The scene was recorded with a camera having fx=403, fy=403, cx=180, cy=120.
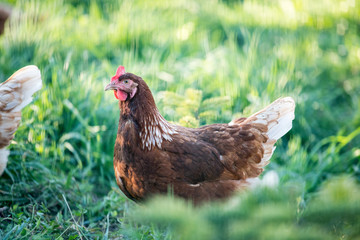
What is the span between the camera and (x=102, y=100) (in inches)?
154

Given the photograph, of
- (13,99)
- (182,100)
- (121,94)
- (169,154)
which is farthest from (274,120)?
(13,99)

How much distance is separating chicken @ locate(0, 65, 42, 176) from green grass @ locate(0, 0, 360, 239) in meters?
0.38

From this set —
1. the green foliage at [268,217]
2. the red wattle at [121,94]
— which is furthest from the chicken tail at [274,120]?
the green foliage at [268,217]

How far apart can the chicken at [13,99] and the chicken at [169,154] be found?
76 centimetres

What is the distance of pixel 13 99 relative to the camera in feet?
9.50

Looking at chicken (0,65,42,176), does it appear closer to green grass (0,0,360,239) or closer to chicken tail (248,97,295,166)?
green grass (0,0,360,239)

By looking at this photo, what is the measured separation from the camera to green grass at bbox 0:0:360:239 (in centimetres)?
124

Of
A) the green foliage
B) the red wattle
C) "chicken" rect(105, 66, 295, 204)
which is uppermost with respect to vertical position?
the green foliage

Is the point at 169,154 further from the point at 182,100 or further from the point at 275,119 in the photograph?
the point at 275,119


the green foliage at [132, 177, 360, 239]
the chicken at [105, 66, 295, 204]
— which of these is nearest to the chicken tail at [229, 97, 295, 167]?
the chicken at [105, 66, 295, 204]

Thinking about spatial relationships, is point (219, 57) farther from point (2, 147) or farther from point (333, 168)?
point (2, 147)

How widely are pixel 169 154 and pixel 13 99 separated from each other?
1221mm

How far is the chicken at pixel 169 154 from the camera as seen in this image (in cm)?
254

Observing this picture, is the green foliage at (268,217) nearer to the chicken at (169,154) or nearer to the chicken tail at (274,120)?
the chicken at (169,154)
